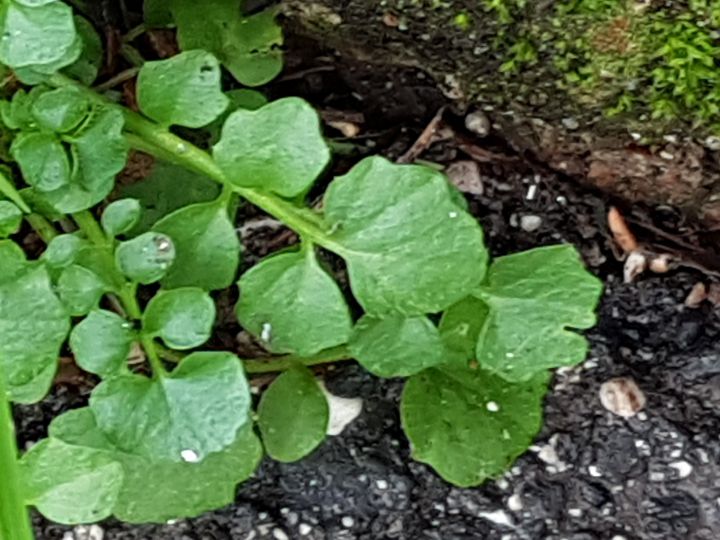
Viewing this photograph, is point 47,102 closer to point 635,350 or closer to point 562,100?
point 562,100

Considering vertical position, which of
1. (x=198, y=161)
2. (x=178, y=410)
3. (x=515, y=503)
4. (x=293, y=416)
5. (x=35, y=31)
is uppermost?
(x=35, y=31)

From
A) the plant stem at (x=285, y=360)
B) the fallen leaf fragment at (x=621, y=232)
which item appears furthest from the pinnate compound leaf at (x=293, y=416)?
the fallen leaf fragment at (x=621, y=232)

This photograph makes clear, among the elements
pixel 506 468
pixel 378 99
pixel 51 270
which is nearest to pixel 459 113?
pixel 378 99

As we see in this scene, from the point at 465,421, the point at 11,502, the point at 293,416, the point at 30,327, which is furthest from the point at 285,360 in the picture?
the point at 11,502

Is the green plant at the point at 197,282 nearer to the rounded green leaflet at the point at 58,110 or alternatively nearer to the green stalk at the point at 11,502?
the rounded green leaflet at the point at 58,110

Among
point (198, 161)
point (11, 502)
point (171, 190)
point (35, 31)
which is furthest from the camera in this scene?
point (171, 190)

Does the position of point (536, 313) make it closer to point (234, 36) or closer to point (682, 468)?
point (682, 468)

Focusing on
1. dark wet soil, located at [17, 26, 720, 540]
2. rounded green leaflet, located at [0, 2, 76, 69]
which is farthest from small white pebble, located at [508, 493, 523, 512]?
rounded green leaflet, located at [0, 2, 76, 69]
